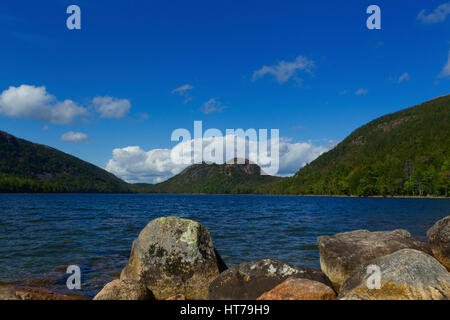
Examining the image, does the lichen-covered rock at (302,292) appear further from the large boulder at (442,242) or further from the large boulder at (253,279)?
the large boulder at (442,242)

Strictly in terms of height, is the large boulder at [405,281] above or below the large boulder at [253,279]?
above

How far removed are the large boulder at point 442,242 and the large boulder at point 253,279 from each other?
855 cm

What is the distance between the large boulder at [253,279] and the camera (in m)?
9.12

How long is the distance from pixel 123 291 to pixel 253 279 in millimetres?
4020

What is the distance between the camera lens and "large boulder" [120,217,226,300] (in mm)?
11141

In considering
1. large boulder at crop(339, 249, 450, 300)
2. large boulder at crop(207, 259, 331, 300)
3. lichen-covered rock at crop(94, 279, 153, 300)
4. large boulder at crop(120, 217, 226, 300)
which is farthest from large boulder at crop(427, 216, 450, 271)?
lichen-covered rock at crop(94, 279, 153, 300)

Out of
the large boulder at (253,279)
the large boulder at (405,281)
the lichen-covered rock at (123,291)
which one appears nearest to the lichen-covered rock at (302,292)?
the large boulder at (405,281)

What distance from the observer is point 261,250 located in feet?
62.7

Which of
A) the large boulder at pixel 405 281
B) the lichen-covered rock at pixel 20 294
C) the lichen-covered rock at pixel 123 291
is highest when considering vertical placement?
the large boulder at pixel 405 281
